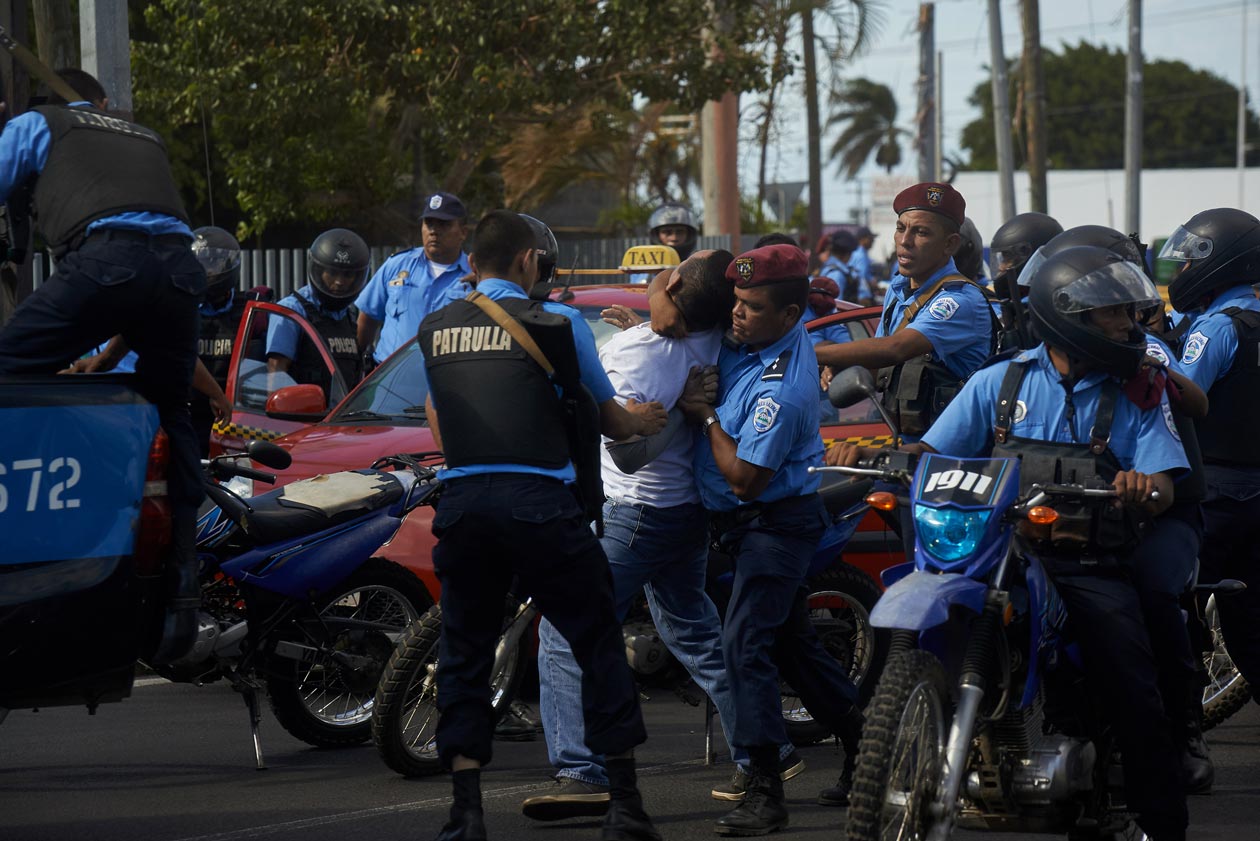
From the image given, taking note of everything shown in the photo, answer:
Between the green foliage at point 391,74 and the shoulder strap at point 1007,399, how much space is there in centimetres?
1348

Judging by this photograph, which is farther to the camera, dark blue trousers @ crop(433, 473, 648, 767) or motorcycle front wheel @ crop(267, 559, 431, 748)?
motorcycle front wheel @ crop(267, 559, 431, 748)

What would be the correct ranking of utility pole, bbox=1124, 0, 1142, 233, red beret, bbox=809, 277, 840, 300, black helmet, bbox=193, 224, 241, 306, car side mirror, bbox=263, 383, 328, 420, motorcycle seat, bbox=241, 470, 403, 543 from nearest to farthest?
motorcycle seat, bbox=241, 470, 403, 543 < car side mirror, bbox=263, 383, 328, 420 < red beret, bbox=809, 277, 840, 300 < black helmet, bbox=193, 224, 241, 306 < utility pole, bbox=1124, 0, 1142, 233

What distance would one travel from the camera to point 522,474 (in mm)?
5312

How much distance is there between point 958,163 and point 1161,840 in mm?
89098

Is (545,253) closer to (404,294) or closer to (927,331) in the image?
(927,331)

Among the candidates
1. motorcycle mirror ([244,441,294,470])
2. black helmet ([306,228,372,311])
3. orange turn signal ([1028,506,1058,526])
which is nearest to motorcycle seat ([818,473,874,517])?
motorcycle mirror ([244,441,294,470])

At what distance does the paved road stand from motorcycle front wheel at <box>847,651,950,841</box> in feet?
5.05

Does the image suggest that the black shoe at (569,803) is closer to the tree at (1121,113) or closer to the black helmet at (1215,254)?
the black helmet at (1215,254)

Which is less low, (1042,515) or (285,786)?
(1042,515)

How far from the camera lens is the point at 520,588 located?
557cm

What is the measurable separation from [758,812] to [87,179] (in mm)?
2951

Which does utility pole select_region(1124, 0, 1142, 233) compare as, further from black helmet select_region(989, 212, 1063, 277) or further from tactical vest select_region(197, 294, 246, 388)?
tactical vest select_region(197, 294, 246, 388)

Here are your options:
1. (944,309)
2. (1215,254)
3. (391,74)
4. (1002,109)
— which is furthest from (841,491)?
(1002,109)

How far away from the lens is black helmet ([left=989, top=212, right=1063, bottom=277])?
27.7 ft
